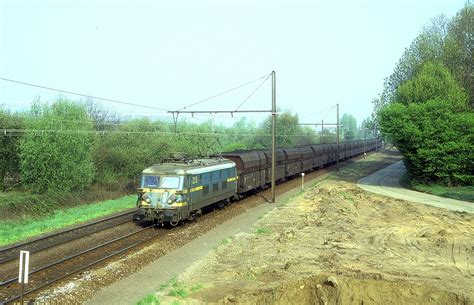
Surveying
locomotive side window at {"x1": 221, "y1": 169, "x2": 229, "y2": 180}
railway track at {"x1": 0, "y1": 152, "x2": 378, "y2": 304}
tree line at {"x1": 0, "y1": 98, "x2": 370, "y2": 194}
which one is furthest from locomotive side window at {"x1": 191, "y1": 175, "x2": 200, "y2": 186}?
tree line at {"x1": 0, "y1": 98, "x2": 370, "y2": 194}

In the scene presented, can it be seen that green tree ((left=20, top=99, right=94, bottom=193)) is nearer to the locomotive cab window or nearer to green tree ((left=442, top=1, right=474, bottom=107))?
the locomotive cab window

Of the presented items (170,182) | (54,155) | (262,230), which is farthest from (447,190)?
(54,155)

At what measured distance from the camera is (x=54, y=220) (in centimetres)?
2488

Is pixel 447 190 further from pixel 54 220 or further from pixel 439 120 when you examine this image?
pixel 54 220

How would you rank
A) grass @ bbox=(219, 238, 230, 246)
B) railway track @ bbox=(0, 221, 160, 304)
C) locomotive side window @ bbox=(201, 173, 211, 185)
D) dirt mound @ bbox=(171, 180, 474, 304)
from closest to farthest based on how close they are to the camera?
dirt mound @ bbox=(171, 180, 474, 304), railway track @ bbox=(0, 221, 160, 304), grass @ bbox=(219, 238, 230, 246), locomotive side window @ bbox=(201, 173, 211, 185)

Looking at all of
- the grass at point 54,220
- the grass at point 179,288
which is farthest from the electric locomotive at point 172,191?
the grass at point 179,288

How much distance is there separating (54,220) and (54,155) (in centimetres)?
895

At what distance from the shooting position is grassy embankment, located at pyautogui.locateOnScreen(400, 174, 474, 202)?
112ft

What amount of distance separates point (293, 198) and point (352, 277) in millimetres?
20695

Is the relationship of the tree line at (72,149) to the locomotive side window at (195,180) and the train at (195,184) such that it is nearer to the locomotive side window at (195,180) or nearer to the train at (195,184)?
the train at (195,184)

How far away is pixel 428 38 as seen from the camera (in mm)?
51188

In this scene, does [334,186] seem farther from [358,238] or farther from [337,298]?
[337,298]

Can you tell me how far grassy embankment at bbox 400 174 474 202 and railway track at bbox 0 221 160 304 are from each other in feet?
81.7

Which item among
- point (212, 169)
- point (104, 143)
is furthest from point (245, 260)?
point (104, 143)
